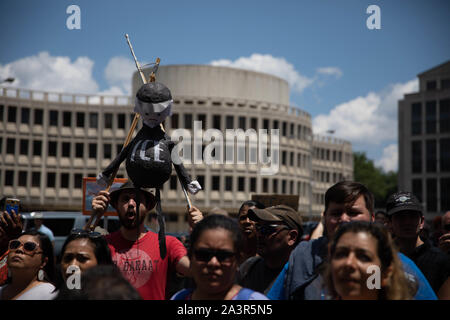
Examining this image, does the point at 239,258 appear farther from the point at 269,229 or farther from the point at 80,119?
the point at 80,119

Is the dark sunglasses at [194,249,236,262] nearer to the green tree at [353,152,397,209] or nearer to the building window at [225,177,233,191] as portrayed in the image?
the building window at [225,177,233,191]

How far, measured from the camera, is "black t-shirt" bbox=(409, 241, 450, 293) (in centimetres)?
397

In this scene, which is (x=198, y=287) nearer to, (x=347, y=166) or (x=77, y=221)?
(x=77, y=221)

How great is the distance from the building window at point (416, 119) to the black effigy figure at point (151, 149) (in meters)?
63.7

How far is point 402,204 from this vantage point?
5.04 meters

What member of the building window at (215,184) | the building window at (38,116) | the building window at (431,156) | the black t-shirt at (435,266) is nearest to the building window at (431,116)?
the building window at (431,156)

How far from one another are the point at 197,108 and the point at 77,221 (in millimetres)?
38817

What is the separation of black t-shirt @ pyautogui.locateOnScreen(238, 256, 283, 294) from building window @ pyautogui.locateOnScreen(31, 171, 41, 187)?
170 feet

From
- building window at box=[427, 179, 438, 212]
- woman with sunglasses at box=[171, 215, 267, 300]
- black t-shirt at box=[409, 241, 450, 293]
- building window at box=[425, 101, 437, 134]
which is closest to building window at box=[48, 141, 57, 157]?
building window at box=[427, 179, 438, 212]

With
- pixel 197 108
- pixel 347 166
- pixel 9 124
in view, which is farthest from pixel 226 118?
pixel 347 166

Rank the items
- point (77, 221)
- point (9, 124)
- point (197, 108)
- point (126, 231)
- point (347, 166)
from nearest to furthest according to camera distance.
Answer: point (126, 231)
point (77, 221)
point (9, 124)
point (197, 108)
point (347, 166)

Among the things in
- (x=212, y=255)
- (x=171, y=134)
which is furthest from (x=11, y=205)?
(x=171, y=134)

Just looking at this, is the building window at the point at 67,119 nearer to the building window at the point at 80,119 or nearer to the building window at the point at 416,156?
the building window at the point at 80,119
